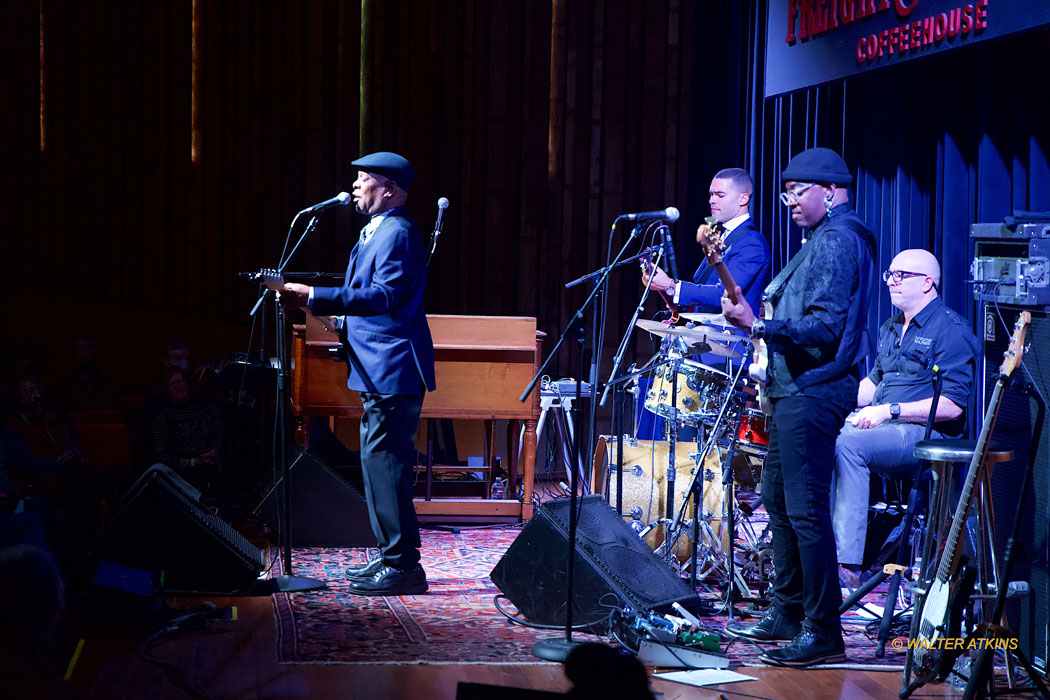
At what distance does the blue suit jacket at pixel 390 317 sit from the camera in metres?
4.75

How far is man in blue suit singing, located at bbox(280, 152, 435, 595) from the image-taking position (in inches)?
188

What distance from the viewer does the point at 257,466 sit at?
696 centimetres

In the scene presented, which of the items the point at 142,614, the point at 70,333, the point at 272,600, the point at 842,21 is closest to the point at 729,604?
the point at 272,600

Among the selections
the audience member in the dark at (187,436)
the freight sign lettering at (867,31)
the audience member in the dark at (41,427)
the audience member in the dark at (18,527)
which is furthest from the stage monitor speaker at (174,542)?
the freight sign lettering at (867,31)

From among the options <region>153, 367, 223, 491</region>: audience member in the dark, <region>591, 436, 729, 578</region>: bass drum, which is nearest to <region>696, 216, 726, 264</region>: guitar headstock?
<region>591, 436, 729, 578</region>: bass drum

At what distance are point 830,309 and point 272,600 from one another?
8.06 feet

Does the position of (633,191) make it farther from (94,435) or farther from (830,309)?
(830,309)

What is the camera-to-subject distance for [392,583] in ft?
15.7

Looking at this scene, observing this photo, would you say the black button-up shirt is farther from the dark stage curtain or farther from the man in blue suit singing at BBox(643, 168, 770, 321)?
the man in blue suit singing at BBox(643, 168, 770, 321)

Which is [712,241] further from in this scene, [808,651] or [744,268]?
[744,268]

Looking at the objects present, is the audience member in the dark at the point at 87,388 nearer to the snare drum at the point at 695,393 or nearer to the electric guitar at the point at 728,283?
the snare drum at the point at 695,393

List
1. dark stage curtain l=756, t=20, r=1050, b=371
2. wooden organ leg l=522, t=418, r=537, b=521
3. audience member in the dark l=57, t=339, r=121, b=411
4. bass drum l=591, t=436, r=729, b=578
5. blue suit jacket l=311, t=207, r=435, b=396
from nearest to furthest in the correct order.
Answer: blue suit jacket l=311, t=207, r=435, b=396
dark stage curtain l=756, t=20, r=1050, b=371
bass drum l=591, t=436, r=729, b=578
wooden organ leg l=522, t=418, r=537, b=521
audience member in the dark l=57, t=339, r=121, b=411

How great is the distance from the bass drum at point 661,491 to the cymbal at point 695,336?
2.13 feet

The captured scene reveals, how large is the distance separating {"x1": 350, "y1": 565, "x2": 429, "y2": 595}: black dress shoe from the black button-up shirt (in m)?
2.15
